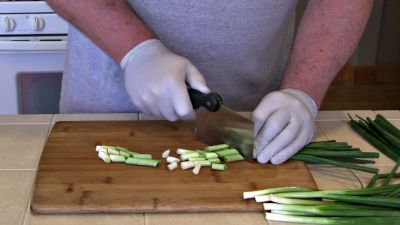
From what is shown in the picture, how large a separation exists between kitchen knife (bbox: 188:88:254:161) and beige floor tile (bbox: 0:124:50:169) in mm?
356

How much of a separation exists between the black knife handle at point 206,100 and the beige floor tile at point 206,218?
24 centimetres

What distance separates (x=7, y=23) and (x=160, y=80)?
4.08 ft

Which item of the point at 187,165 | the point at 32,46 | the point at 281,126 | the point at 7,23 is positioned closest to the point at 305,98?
the point at 281,126

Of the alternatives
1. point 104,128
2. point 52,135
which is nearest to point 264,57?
point 104,128

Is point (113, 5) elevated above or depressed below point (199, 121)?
above

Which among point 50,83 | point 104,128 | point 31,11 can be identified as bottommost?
point 50,83

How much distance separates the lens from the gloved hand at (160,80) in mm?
1067

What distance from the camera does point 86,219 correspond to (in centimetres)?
85

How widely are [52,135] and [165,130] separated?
0.26 metres

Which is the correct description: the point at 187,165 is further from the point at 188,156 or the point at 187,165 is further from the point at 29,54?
the point at 29,54

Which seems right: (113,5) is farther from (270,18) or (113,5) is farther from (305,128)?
(305,128)

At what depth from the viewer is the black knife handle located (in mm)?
1011

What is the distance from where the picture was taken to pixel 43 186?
3.01ft

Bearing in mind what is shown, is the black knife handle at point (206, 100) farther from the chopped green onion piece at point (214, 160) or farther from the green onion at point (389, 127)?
the green onion at point (389, 127)
